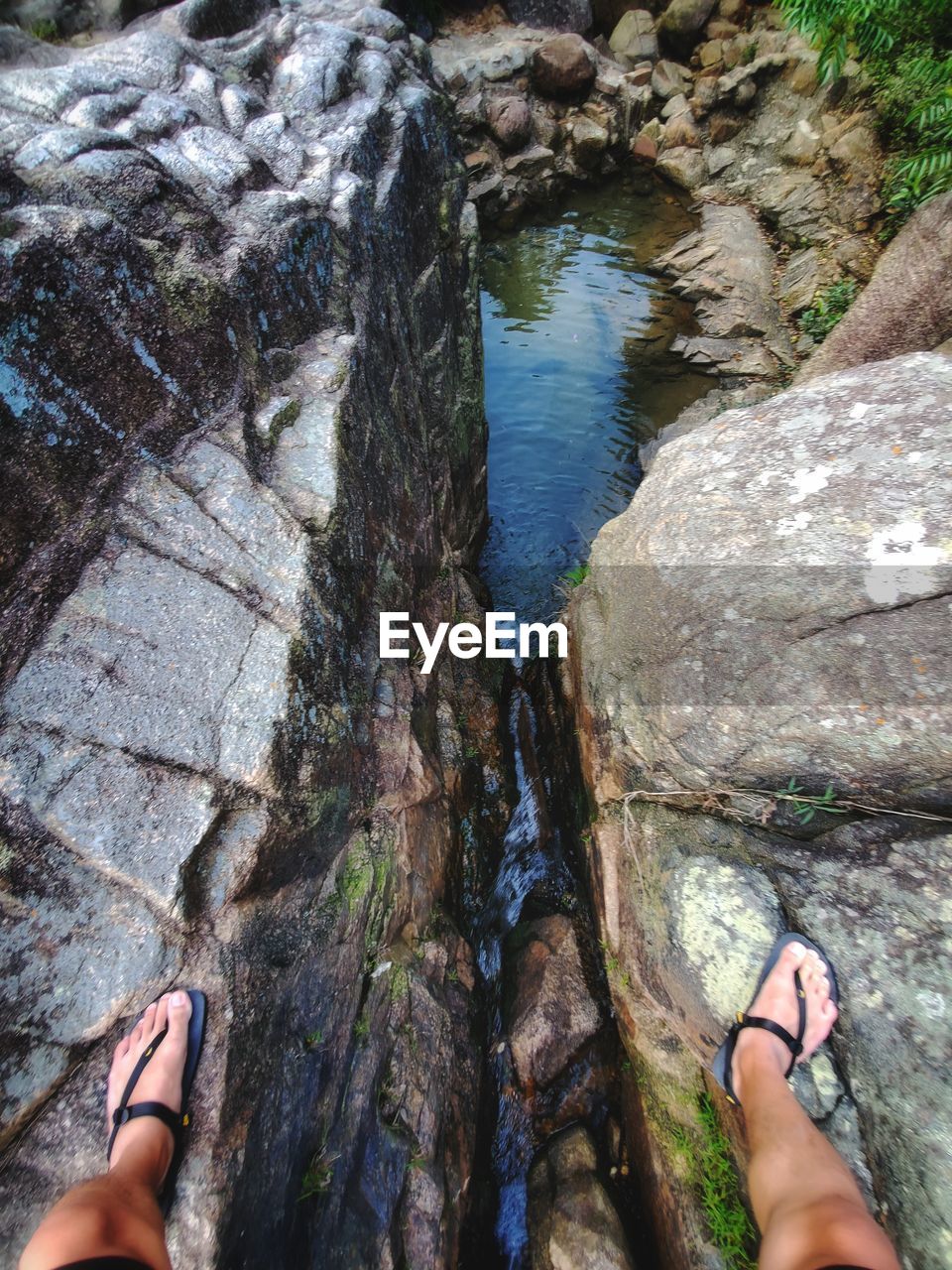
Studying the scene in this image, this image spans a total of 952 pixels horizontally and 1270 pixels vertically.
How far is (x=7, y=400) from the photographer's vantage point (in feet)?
5.92

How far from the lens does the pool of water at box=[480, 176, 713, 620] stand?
18.0 feet

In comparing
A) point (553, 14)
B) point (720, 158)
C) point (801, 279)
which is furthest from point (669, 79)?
point (801, 279)

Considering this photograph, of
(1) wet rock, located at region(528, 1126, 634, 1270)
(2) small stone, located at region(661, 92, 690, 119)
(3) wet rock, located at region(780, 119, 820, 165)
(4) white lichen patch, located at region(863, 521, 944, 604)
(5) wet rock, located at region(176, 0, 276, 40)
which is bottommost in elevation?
(1) wet rock, located at region(528, 1126, 634, 1270)

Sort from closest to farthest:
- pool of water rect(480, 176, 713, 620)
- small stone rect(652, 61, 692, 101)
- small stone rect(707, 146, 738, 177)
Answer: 1. pool of water rect(480, 176, 713, 620)
2. small stone rect(707, 146, 738, 177)
3. small stone rect(652, 61, 692, 101)

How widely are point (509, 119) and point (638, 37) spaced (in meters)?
3.51

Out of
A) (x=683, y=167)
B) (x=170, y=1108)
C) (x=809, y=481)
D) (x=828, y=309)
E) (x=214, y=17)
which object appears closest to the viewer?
(x=170, y=1108)

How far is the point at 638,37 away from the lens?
10.8 meters

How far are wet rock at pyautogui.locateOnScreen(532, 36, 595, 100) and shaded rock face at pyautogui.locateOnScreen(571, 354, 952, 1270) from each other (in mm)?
10520

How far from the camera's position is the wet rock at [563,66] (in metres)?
9.94

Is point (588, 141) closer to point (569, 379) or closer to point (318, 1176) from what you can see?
point (569, 379)

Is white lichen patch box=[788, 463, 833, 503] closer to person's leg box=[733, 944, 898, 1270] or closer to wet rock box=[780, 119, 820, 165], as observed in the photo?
person's leg box=[733, 944, 898, 1270]

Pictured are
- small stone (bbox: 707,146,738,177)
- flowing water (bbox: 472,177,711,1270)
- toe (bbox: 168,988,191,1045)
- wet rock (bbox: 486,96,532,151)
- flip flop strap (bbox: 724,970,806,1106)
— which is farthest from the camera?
wet rock (bbox: 486,96,532,151)

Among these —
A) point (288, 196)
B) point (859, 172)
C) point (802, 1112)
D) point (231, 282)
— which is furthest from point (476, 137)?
point (802, 1112)

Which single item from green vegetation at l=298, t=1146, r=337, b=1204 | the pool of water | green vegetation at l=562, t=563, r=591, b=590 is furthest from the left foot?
the pool of water
